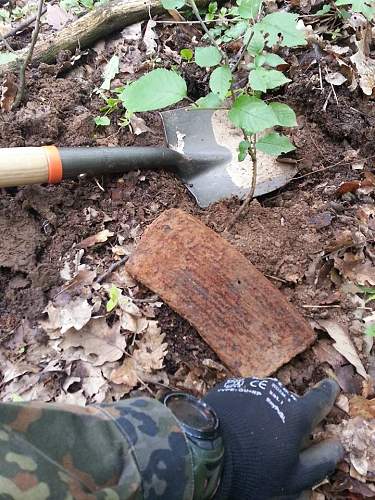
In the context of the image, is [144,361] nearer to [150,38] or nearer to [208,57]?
[208,57]

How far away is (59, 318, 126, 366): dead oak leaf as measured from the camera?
6.66 feet

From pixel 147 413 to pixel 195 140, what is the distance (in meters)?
1.66

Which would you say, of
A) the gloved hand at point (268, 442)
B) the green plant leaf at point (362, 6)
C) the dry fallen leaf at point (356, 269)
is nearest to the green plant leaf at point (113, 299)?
the gloved hand at point (268, 442)

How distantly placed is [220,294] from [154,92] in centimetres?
81

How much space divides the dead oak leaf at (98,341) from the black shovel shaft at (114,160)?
28.4 inches

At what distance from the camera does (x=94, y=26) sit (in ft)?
10.1

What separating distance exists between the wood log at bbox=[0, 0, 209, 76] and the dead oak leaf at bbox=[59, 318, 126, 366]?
5.47ft

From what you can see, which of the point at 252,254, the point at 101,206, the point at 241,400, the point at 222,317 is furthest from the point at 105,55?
the point at 241,400

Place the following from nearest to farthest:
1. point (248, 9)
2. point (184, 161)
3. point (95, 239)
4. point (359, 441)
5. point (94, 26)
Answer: point (359, 441) < point (248, 9) < point (95, 239) < point (184, 161) < point (94, 26)

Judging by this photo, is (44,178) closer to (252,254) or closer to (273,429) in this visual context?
(252,254)

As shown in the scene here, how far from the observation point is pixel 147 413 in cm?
140

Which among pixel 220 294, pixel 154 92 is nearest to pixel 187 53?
pixel 154 92

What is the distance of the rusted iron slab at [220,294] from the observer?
1.99 m

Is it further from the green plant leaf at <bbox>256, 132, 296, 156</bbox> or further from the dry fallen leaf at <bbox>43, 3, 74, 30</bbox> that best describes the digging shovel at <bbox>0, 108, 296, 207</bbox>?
the dry fallen leaf at <bbox>43, 3, 74, 30</bbox>
